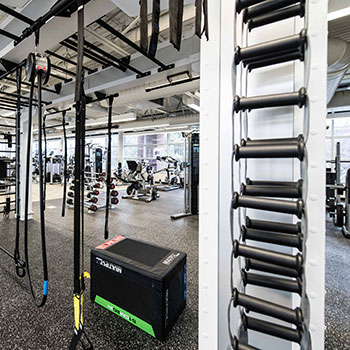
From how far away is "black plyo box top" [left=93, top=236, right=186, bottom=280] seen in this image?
4.82 ft

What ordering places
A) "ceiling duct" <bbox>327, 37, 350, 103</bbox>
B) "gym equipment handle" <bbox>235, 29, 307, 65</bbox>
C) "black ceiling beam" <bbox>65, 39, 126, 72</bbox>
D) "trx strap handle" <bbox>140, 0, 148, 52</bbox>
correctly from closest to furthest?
1. "gym equipment handle" <bbox>235, 29, 307, 65</bbox>
2. "trx strap handle" <bbox>140, 0, 148, 52</bbox>
3. "black ceiling beam" <bbox>65, 39, 126, 72</bbox>
4. "ceiling duct" <bbox>327, 37, 350, 103</bbox>

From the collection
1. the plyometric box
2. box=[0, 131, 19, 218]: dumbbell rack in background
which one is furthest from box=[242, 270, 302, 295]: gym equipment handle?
box=[0, 131, 19, 218]: dumbbell rack in background

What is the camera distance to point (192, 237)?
11.5 ft

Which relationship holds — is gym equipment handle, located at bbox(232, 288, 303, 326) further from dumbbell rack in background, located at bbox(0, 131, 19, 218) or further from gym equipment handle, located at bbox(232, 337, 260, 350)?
dumbbell rack in background, located at bbox(0, 131, 19, 218)

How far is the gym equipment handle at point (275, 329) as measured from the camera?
546 millimetres

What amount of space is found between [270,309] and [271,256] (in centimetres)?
15

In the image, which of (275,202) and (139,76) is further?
(139,76)

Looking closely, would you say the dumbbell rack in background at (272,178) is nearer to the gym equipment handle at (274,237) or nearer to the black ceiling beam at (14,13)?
the gym equipment handle at (274,237)

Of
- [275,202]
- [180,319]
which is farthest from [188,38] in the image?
[180,319]

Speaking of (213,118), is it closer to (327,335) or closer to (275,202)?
(275,202)

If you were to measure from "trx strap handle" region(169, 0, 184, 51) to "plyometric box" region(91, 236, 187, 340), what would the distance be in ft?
4.52

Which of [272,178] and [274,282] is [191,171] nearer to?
[272,178]

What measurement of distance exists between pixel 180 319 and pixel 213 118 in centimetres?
170

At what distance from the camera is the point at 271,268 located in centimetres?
60
